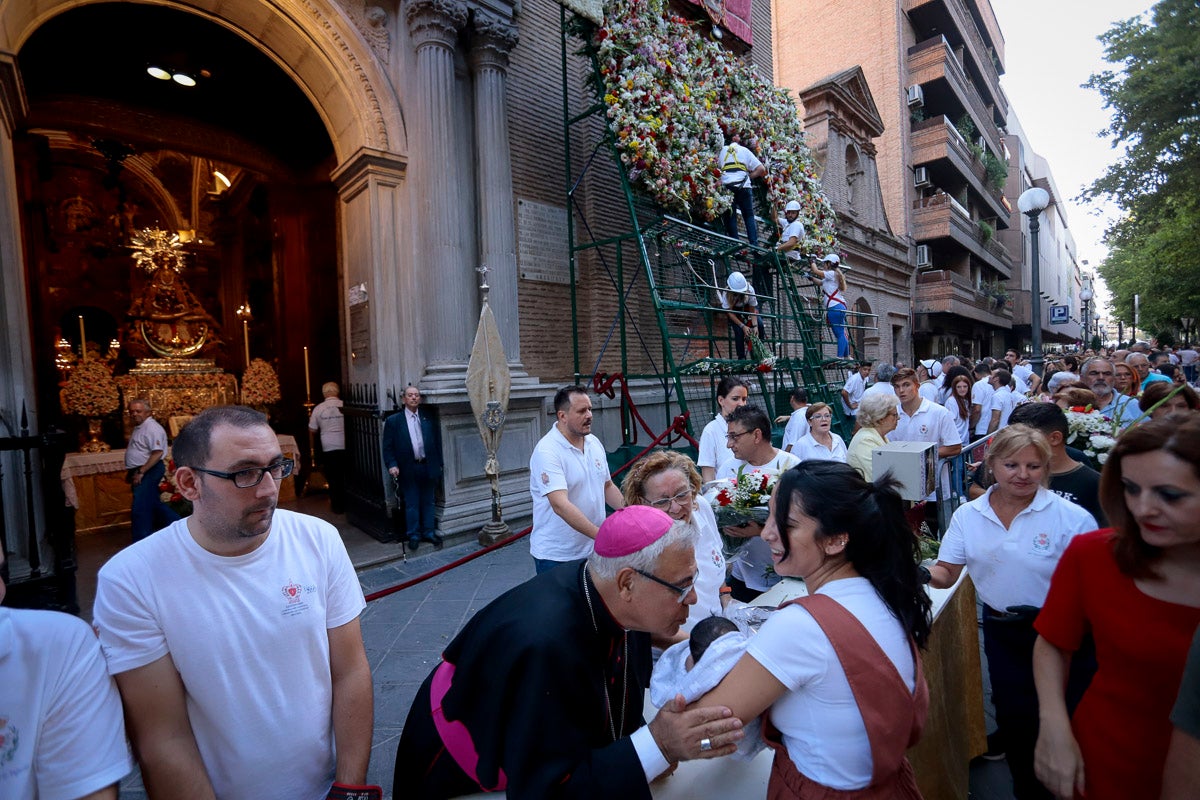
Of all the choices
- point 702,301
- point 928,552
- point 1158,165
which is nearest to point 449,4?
point 702,301

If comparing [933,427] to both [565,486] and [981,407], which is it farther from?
[565,486]

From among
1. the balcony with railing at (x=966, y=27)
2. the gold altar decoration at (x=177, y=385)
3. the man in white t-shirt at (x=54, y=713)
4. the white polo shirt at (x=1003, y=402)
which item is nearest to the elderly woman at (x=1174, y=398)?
the white polo shirt at (x=1003, y=402)

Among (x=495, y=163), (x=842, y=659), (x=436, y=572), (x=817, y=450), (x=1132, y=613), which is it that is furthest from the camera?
(x=495, y=163)

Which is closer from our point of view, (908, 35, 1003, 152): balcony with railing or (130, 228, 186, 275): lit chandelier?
(130, 228, 186, 275): lit chandelier

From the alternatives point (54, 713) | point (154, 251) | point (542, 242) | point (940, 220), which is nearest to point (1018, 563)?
point (54, 713)

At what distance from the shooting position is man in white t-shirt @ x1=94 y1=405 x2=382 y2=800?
174 cm

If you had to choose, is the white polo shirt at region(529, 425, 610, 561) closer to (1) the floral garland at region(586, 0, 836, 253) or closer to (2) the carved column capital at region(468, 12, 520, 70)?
(1) the floral garland at region(586, 0, 836, 253)

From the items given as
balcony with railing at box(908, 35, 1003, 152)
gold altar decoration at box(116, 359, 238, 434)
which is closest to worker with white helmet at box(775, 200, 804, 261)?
gold altar decoration at box(116, 359, 238, 434)

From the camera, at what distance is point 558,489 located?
3.88 m

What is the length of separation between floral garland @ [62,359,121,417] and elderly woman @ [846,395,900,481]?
399 inches

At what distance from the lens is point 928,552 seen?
415 cm

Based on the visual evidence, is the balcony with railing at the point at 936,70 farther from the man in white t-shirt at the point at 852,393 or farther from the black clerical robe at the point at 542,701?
the black clerical robe at the point at 542,701

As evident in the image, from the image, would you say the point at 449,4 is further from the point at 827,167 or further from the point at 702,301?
the point at 827,167

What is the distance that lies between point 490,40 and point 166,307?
7.29m
